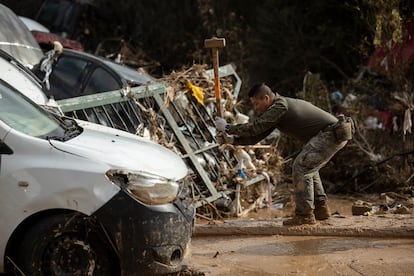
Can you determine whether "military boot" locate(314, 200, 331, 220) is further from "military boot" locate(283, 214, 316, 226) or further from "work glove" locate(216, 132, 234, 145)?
"work glove" locate(216, 132, 234, 145)

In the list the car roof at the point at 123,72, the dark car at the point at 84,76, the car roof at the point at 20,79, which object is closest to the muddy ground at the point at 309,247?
the car roof at the point at 20,79

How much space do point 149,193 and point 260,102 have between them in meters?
2.25

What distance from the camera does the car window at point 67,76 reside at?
31.1 feet

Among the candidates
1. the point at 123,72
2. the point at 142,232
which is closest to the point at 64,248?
the point at 142,232

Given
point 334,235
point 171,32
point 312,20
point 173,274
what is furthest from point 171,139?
point 171,32

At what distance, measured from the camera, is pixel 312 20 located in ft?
49.6

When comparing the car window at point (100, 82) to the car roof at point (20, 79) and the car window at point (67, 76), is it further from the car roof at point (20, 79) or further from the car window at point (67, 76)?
the car roof at point (20, 79)

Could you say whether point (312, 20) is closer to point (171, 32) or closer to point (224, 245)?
point (171, 32)

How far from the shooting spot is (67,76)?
965cm

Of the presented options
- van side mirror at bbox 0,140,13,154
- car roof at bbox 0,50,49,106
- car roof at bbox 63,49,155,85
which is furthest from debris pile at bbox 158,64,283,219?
van side mirror at bbox 0,140,13,154

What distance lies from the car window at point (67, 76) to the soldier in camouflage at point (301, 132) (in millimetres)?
3419

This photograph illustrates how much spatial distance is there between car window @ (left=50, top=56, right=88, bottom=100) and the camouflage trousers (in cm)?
393

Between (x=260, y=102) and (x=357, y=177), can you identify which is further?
(x=357, y=177)

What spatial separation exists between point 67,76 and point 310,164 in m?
4.34
